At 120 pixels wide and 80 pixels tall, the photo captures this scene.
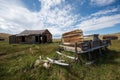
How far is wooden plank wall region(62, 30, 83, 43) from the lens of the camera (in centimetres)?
1588

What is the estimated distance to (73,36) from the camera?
17.3 meters

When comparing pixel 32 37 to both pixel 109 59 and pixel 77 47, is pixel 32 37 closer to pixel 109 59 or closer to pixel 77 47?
pixel 77 47

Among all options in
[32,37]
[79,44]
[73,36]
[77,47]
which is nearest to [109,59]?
[77,47]

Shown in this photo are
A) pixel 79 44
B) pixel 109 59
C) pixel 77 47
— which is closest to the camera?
pixel 79 44

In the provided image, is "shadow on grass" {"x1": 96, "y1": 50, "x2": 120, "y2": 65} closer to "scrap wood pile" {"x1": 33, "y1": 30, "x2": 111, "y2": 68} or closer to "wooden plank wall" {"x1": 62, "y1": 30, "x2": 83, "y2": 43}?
"scrap wood pile" {"x1": 33, "y1": 30, "x2": 111, "y2": 68}

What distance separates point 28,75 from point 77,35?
8.50 meters

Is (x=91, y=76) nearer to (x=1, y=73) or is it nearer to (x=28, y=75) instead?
(x=28, y=75)

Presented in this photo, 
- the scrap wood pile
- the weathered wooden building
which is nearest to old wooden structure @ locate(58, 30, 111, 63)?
the scrap wood pile

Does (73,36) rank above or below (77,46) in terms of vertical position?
above

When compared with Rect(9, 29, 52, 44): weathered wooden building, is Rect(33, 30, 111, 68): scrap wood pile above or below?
below

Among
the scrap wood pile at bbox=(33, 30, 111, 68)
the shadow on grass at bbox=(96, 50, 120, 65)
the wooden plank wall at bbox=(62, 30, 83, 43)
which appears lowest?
the shadow on grass at bbox=(96, 50, 120, 65)

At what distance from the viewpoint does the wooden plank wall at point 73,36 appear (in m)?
15.9

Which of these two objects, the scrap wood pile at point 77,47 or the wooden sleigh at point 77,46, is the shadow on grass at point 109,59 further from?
the wooden sleigh at point 77,46

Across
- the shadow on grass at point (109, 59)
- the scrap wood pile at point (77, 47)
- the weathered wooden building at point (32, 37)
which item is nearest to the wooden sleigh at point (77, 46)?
the scrap wood pile at point (77, 47)
